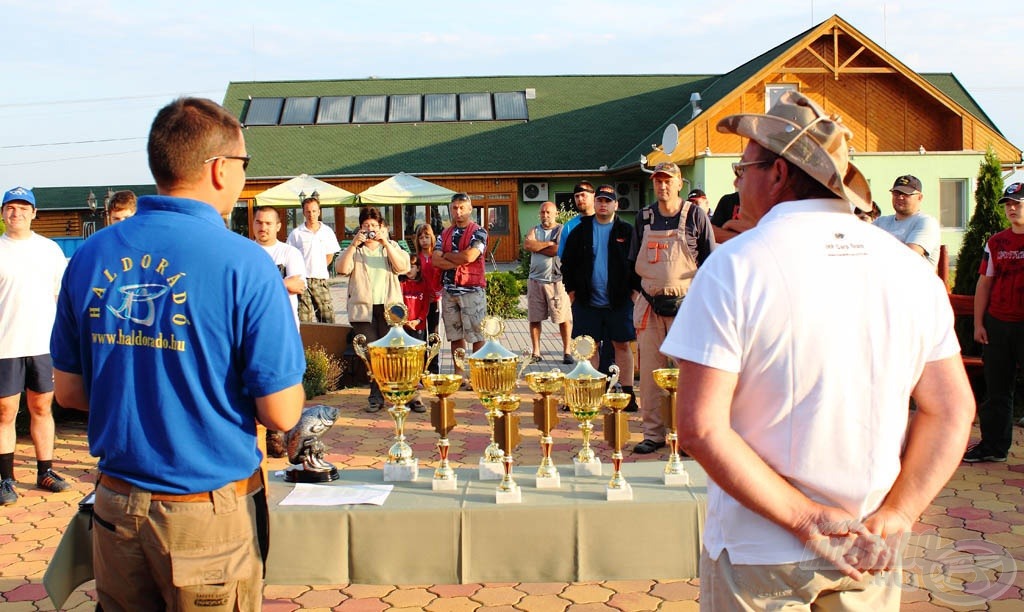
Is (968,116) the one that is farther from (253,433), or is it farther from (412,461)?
(253,433)

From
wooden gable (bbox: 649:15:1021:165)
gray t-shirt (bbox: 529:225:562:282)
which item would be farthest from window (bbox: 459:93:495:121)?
gray t-shirt (bbox: 529:225:562:282)

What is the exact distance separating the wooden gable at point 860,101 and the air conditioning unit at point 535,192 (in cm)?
580

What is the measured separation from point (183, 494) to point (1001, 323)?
5.80 m

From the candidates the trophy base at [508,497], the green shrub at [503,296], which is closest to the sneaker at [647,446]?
the trophy base at [508,497]

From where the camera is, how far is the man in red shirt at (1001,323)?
241 inches

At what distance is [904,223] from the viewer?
674cm

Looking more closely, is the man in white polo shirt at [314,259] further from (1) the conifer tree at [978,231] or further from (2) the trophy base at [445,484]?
(1) the conifer tree at [978,231]

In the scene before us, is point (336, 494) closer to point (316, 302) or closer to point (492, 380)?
point (492, 380)

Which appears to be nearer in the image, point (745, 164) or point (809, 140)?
point (809, 140)

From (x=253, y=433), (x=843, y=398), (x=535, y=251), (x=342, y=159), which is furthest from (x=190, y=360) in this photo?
(x=342, y=159)

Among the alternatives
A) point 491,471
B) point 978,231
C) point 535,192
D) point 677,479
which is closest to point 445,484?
point 491,471

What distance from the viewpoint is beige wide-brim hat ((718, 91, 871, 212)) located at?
6.32ft

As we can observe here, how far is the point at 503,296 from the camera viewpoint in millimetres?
15844

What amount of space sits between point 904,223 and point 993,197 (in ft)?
9.46
